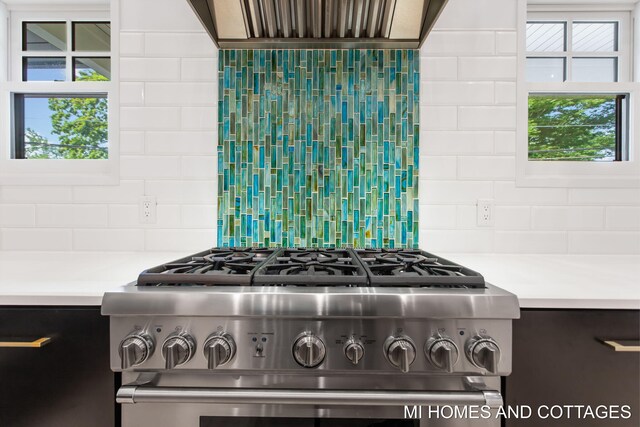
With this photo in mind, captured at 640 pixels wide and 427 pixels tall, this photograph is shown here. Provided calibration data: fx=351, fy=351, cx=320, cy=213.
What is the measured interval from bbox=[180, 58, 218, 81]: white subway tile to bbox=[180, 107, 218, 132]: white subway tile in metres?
0.13

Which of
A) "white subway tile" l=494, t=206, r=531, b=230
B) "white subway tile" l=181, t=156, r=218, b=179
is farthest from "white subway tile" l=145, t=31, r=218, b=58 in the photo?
"white subway tile" l=494, t=206, r=531, b=230

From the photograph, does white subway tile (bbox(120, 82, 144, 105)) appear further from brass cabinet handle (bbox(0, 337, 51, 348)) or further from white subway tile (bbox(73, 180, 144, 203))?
brass cabinet handle (bbox(0, 337, 51, 348))

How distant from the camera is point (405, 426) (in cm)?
88

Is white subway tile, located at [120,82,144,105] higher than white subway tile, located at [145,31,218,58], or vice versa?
white subway tile, located at [145,31,218,58]

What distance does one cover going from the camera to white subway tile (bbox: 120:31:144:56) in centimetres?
157

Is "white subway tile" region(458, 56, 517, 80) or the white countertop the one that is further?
"white subway tile" region(458, 56, 517, 80)

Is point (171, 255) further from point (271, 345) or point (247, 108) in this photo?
point (271, 345)

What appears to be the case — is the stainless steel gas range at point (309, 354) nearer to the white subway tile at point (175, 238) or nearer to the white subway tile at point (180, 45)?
the white subway tile at point (175, 238)

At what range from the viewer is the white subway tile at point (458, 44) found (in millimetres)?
1564

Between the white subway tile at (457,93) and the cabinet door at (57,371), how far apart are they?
1469mm

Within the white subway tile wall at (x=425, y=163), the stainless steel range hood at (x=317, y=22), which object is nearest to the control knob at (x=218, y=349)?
the white subway tile wall at (x=425, y=163)

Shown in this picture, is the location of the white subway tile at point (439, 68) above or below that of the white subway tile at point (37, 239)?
above

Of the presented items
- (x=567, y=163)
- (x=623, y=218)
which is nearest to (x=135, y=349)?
(x=567, y=163)

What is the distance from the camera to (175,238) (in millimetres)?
1586
